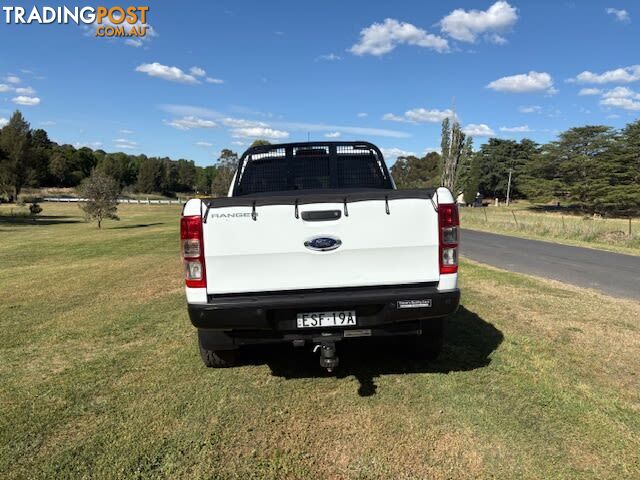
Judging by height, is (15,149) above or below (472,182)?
above

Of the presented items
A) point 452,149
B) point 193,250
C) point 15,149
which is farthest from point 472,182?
point 193,250

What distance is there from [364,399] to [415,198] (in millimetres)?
1660

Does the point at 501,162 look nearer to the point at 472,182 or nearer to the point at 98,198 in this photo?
the point at 472,182

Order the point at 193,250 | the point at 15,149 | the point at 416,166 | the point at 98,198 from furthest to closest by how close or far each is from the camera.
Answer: the point at 416,166, the point at 15,149, the point at 98,198, the point at 193,250

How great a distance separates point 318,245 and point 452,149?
52.1 metres

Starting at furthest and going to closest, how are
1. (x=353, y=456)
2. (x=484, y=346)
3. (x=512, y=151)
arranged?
(x=512, y=151)
(x=484, y=346)
(x=353, y=456)

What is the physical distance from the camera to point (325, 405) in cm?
377

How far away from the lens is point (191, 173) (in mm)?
132125

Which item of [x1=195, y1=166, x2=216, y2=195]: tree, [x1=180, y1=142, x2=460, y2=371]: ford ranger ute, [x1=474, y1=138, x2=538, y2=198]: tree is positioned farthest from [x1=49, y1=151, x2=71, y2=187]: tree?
[x1=180, y1=142, x2=460, y2=371]: ford ranger ute

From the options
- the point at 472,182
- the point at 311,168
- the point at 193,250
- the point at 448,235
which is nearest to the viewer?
the point at 193,250

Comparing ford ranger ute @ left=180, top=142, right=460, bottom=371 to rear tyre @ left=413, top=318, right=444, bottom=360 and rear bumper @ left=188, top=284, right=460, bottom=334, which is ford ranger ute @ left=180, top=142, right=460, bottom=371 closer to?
rear bumper @ left=188, top=284, right=460, bottom=334

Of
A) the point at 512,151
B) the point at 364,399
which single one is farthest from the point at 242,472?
the point at 512,151

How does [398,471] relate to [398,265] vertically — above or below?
below

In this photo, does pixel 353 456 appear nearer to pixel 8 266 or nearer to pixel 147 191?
pixel 8 266
